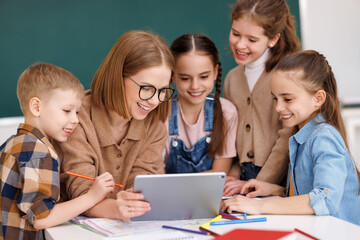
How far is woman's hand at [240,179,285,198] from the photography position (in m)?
1.59

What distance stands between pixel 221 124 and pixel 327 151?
2.06ft

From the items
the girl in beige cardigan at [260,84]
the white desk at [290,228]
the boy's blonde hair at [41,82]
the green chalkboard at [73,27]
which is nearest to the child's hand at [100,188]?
the white desk at [290,228]

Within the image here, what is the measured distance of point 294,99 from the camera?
1.54 m

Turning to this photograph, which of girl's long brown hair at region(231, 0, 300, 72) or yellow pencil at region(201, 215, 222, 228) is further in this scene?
girl's long brown hair at region(231, 0, 300, 72)

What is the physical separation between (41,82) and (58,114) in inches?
4.3

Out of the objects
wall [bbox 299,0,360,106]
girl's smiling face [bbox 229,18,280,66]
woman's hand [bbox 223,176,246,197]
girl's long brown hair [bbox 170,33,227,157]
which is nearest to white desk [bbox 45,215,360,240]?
woman's hand [bbox 223,176,246,197]

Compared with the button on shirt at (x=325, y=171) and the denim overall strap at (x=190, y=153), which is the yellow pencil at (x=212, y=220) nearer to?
the button on shirt at (x=325, y=171)

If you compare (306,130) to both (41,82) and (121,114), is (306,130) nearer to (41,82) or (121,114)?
(121,114)

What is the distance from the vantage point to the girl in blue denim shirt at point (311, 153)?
1.30 meters

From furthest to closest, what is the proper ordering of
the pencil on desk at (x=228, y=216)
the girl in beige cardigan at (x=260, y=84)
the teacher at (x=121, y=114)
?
the girl in beige cardigan at (x=260, y=84)
the teacher at (x=121, y=114)
the pencil on desk at (x=228, y=216)

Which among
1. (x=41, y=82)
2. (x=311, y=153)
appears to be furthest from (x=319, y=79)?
(x=41, y=82)

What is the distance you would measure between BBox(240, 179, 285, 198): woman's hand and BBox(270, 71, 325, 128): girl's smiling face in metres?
0.25

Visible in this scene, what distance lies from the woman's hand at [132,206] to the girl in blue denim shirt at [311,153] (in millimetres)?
273

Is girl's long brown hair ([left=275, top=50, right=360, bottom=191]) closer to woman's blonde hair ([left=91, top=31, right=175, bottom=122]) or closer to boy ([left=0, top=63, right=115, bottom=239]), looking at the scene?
woman's blonde hair ([left=91, top=31, right=175, bottom=122])
